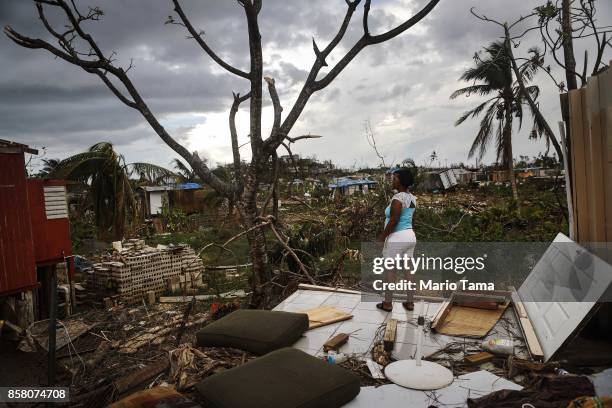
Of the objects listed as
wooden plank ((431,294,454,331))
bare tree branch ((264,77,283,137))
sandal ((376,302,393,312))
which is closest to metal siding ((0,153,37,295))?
bare tree branch ((264,77,283,137))

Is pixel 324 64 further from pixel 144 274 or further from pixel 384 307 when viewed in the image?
pixel 144 274

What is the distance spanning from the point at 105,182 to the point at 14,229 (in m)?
4.05

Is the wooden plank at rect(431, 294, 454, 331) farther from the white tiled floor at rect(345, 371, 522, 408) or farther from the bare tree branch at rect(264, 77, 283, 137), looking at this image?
the bare tree branch at rect(264, 77, 283, 137)

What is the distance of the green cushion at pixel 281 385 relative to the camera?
9.32 ft

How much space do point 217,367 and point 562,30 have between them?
6.22 metres

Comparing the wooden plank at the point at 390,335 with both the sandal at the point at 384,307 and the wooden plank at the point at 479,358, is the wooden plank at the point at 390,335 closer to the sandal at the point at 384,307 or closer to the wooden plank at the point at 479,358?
the sandal at the point at 384,307

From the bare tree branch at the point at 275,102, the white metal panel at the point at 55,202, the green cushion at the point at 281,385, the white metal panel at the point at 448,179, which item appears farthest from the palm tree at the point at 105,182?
the white metal panel at the point at 448,179

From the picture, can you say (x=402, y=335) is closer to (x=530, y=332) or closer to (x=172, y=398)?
(x=530, y=332)

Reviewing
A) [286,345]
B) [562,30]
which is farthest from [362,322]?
[562,30]

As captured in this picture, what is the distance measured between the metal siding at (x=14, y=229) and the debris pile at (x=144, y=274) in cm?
262

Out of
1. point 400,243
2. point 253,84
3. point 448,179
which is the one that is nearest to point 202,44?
point 253,84

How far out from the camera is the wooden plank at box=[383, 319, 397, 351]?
415cm

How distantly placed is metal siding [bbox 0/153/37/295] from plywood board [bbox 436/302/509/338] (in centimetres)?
584

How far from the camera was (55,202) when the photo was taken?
26.9ft
